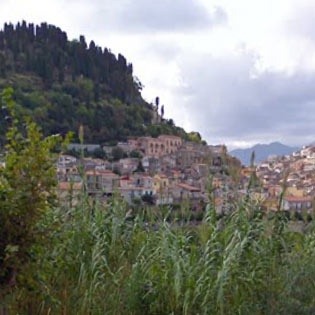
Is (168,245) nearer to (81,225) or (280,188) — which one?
(81,225)

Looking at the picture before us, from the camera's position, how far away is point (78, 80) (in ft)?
190

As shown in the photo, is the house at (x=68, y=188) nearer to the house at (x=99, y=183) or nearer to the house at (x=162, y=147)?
the house at (x=99, y=183)

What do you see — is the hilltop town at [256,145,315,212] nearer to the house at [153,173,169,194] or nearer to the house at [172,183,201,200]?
the house at [172,183,201,200]

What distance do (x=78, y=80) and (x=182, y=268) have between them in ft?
182

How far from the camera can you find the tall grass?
3314 millimetres

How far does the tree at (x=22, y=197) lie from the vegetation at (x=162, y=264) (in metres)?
0.01

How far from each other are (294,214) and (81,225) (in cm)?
144

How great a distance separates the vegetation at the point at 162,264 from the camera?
3047 millimetres

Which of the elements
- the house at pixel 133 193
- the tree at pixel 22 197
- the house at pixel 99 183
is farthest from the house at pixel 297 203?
the tree at pixel 22 197

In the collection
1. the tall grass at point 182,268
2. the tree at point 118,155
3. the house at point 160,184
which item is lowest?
the tall grass at point 182,268

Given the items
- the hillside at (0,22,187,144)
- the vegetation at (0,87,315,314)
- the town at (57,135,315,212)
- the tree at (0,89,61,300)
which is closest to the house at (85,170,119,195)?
the town at (57,135,315,212)

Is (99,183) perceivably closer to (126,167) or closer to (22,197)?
(22,197)

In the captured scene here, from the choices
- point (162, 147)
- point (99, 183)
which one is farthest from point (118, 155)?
point (99, 183)

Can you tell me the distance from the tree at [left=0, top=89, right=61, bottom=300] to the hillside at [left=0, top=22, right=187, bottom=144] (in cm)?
2543
